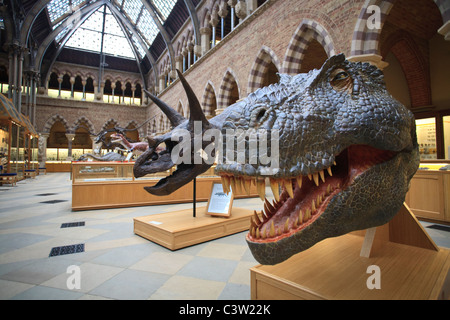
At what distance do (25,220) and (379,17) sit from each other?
926cm

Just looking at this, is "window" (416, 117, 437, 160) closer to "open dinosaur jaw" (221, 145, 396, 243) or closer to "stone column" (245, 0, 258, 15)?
"stone column" (245, 0, 258, 15)

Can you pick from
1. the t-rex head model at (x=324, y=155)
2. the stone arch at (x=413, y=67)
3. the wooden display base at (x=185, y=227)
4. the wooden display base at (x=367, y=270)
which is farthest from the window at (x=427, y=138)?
the t-rex head model at (x=324, y=155)

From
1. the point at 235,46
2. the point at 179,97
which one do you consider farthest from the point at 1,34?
the point at 235,46

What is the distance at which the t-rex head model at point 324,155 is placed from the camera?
0.93 meters

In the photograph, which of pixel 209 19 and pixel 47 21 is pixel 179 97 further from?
pixel 47 21

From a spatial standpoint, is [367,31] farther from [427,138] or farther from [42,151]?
[42,151]

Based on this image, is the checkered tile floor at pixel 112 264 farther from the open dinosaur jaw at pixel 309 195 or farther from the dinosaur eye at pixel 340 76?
the dinosaur eye at pixel 340 76

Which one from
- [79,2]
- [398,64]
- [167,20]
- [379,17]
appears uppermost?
[79,2]

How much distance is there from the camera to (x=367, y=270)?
147 cm

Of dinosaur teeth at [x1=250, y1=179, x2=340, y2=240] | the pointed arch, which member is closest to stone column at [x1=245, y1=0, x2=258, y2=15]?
the pointed arch

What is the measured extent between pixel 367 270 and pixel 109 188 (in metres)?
6.05

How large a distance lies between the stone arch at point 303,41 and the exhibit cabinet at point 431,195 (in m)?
4.27

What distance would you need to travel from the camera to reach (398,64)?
11.7 m

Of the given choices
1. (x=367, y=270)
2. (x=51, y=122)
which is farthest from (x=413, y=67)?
(x=51, y=122)
